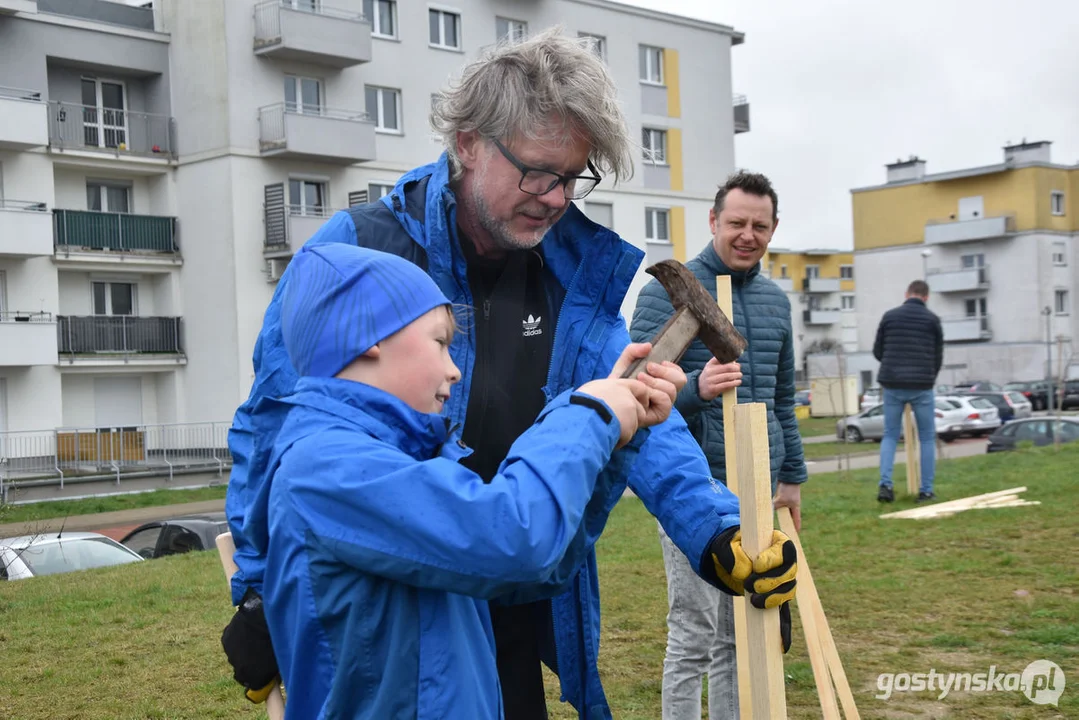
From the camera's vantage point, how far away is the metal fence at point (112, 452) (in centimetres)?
2597

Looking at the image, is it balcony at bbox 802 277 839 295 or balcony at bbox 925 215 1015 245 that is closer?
balcony at bbox 925 215 1015 245

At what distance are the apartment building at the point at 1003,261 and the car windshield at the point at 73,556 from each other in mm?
52145

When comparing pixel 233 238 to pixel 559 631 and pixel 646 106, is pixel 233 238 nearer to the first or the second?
pixel 646 106

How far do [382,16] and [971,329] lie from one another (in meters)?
39.7

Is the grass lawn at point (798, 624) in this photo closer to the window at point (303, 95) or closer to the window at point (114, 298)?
the window at point (114, 298)

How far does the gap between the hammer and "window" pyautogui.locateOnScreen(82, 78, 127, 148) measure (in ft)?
96.6

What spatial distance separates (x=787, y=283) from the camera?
83625 mm

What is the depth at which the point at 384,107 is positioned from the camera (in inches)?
1261

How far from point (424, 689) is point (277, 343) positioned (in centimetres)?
93

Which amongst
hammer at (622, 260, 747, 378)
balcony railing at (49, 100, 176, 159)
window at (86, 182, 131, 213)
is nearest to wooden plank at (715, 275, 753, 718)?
hammer at (622, 260, 747, 378)

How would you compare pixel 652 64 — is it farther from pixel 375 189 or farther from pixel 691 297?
pixel 691 297

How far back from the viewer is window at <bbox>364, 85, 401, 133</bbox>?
31702 millimetres

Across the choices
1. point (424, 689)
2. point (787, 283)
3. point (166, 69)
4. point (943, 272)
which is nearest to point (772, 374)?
point (424, 689)

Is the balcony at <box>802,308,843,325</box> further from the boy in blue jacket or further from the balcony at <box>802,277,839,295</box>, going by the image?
the boy in blue jacket
